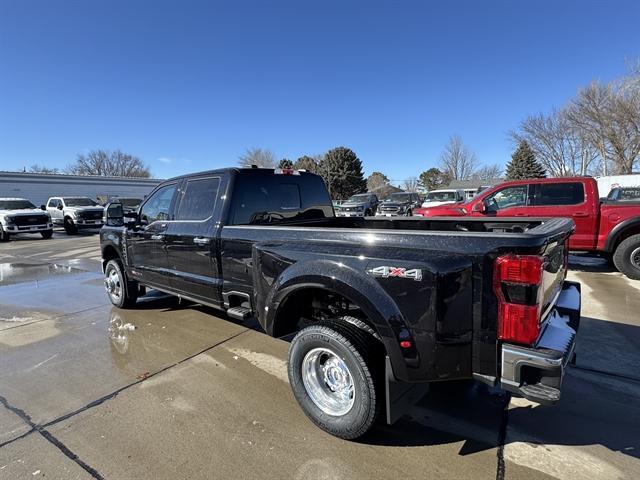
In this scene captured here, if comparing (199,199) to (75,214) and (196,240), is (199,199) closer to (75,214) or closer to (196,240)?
(196,240)

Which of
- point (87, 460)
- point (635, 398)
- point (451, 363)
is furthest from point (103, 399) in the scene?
point (635, 398)

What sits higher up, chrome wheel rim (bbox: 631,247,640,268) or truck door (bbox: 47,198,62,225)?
truck door (bbox: 47,198,62,225)

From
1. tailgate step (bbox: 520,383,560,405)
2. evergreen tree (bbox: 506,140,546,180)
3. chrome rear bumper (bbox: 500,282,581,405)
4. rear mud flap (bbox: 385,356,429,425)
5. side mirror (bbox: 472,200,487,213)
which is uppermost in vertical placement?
evergreen tree (bbox: 506,140,546,180)

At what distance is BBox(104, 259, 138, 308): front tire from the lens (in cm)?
568

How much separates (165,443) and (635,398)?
146 inches

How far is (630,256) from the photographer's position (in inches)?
275

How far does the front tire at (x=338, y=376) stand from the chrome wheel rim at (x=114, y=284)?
13.7 ft

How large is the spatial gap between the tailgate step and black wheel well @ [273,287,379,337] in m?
1.17

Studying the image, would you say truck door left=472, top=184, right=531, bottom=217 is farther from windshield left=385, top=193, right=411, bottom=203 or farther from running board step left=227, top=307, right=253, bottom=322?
windshield left=385, top=193, right=411, bottom=203

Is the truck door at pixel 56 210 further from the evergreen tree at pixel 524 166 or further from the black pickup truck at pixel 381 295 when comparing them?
the evergreen tree at pixel 524 166

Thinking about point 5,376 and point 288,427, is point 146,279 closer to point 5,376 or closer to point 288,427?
point 5,376

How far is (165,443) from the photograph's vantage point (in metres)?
2.58

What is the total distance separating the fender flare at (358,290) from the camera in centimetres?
225

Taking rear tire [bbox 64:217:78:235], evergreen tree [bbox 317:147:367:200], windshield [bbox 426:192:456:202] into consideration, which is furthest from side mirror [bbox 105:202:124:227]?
evergreen tree [bbox 317:147:367:200]
